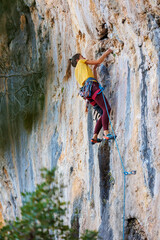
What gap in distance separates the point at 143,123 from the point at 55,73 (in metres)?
4.80

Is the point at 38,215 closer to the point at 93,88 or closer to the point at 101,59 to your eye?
the point at 93,88

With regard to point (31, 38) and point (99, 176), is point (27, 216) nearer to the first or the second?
point (99, 176)

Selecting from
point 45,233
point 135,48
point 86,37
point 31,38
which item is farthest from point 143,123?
point 31,38

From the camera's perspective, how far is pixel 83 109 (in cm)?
714

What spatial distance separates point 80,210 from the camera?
677cm

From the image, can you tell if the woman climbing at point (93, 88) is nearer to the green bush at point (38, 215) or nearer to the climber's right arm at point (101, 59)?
the climber's right arm at point (101, 59)

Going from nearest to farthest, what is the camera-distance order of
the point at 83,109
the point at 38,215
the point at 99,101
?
the point at 38,215 < the point at 99,101 < the point at 83,109

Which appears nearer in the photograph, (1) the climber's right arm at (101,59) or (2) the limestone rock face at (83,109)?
(2) the limestone rock face at (83,109)

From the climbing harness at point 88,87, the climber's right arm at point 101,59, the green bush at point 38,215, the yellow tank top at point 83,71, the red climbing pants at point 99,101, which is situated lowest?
the green bush at point 38,215

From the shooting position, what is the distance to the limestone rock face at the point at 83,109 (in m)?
4.61

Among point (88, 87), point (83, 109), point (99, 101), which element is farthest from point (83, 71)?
point (83, 109)

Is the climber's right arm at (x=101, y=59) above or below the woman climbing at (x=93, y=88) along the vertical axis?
above

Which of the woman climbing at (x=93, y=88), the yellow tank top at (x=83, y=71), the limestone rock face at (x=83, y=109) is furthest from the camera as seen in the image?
the yellow tank top at (x=83, y=71)

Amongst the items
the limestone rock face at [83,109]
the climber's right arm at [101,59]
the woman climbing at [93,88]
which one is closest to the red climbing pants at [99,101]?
the woman climbing at [93,88]
